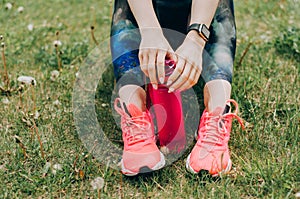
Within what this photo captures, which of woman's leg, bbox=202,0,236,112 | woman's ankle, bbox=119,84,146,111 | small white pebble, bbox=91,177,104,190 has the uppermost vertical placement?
woman's leg, bbox=202,0,236,112

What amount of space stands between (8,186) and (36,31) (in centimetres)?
111

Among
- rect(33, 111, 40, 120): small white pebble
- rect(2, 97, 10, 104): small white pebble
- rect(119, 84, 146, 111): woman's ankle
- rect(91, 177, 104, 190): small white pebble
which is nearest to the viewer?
rect(91, 177, 104, 190): small white pebble

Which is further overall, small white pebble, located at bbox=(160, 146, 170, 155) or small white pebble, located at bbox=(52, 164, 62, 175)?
small white pebble, located at bbox=(160, 146, 170, 155)

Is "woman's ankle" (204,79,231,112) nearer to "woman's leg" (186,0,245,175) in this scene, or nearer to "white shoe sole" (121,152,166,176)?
"woman's leg" (186,0,245,175)

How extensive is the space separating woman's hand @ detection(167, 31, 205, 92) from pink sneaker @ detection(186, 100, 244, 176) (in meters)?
0.15

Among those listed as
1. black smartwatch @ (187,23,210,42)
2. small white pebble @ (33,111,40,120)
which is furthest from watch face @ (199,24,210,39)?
small white pebble @ (33,111,40,120)

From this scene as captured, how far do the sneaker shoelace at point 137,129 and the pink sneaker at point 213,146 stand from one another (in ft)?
0.49

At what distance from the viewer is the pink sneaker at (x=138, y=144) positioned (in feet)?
4.96

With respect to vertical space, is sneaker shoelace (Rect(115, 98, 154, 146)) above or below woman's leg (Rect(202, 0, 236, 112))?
below

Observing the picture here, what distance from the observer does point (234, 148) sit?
1676mm

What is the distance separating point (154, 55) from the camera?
1526mm

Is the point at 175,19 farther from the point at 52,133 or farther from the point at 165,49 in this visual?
the point at 52,133

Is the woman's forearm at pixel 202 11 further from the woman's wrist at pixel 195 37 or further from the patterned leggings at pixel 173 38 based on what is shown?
the patterned leggings at pixel 173 38

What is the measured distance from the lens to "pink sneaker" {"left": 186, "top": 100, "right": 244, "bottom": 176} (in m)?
1.52
